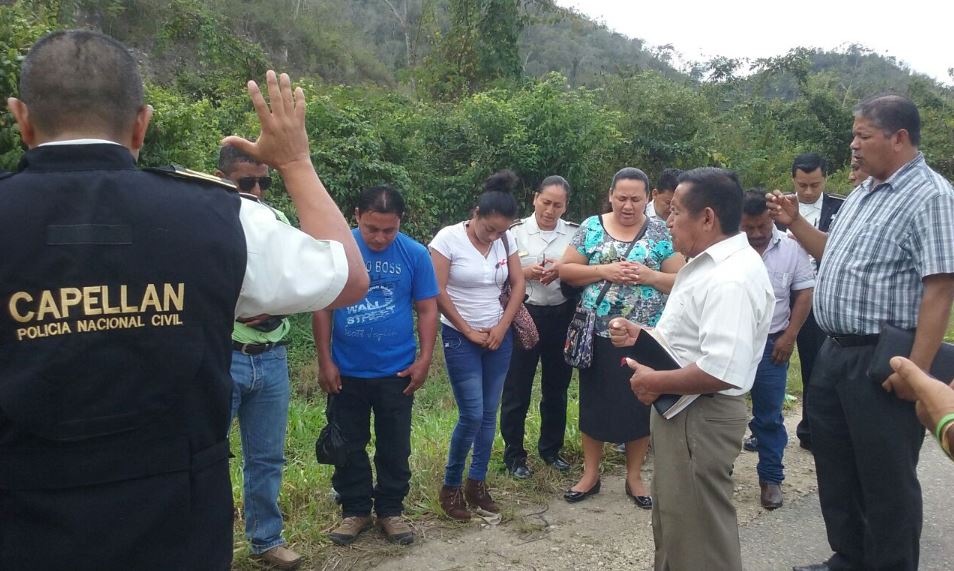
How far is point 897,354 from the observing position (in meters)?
2.99

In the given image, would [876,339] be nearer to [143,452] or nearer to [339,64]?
[143,452]

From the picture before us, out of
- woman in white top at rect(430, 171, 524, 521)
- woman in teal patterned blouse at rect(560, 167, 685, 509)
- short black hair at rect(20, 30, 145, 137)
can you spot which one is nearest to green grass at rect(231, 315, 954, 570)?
woman in white top at rect(430, 171, 524, 521)

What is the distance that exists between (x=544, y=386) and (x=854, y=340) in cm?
219

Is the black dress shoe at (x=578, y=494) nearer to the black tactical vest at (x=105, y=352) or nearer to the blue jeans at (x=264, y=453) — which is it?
the blue jeans at (x=264, y=453)

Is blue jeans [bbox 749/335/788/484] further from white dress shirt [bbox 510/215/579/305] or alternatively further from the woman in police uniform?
white dress shirt [bbox 510/215/579/305]

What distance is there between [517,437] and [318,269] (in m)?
3.31

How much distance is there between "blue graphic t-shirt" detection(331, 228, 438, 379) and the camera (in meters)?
3.80

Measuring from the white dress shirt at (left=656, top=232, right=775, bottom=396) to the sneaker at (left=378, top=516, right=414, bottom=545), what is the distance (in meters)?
1.84

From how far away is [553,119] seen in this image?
11.1m

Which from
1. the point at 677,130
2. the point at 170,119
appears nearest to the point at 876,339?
the point at 170,119

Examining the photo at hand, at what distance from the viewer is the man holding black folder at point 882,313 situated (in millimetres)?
2998

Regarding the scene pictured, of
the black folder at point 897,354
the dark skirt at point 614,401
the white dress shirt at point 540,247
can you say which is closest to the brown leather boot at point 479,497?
the dark skirt at point 614,401

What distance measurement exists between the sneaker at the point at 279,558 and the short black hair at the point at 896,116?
3.43 metres

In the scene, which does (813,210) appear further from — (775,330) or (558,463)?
(558,463)
